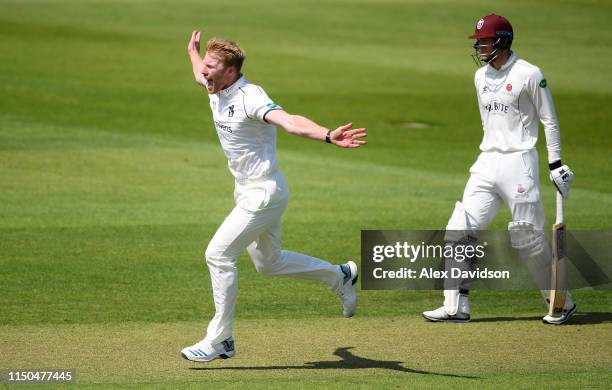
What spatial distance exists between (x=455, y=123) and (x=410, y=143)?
2710 millimetres

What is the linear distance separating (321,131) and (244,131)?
92cm

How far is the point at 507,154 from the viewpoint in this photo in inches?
411

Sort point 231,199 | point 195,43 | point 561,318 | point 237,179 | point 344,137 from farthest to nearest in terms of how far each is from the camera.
Result: point 231,199 < point 195,43 < point 561,318 < point 237,179 < point 344,137

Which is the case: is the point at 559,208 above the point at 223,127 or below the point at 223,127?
below

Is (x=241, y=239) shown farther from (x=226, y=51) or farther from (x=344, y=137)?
(x=226, y=51)

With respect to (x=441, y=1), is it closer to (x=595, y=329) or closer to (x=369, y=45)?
(x=369, y=45)

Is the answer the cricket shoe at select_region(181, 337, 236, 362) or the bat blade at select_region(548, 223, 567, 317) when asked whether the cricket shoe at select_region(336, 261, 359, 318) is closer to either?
the cricket shoe at select_region(181, 337, 236, 362)

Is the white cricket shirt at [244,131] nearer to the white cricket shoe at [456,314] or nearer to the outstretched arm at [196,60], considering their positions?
the outstretched arm at [196,60]

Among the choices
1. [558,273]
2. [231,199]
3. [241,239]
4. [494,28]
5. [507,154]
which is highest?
[494,28]

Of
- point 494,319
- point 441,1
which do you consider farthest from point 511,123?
point 441,1

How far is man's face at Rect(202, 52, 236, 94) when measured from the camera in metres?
8.93

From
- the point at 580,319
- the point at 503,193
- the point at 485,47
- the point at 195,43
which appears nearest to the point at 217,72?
the point at 195,43

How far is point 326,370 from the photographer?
884 centimetres

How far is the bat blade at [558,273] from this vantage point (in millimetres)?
10336
